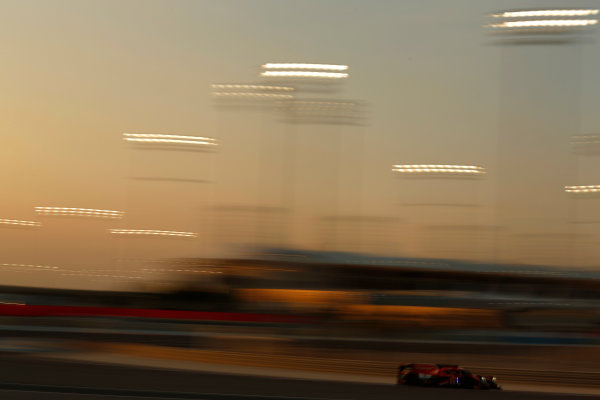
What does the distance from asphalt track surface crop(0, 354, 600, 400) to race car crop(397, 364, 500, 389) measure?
0.17 m

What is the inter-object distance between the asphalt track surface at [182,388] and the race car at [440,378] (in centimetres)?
17

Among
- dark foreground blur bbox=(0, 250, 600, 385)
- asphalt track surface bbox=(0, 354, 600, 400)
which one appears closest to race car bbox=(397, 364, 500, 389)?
asphalt track surface bbox=(0, 354, 600, 400)

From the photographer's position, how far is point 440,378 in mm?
4441

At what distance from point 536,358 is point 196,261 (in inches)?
A: 189

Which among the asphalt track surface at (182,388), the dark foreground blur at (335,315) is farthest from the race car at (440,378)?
the dark foreground blur at (335,315)

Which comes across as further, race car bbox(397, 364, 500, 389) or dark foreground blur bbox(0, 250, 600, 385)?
dark foreground blur bbox(0, 250, 600, 385)

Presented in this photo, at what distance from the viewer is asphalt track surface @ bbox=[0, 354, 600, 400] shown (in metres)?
4.06

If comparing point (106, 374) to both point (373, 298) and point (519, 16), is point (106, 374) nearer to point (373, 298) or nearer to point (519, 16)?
point (373, 298)

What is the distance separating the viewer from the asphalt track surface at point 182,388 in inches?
160

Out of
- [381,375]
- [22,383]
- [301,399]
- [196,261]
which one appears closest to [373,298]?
[381,375]

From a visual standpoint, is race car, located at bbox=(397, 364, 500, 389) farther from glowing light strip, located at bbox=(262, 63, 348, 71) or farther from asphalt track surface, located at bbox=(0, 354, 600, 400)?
glowing light strip, located at bbox=(262, 63, 348, 71)

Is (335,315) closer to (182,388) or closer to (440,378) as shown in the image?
(440,378)

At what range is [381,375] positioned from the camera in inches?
286

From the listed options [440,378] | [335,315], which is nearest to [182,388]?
[440,378]
